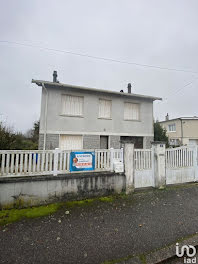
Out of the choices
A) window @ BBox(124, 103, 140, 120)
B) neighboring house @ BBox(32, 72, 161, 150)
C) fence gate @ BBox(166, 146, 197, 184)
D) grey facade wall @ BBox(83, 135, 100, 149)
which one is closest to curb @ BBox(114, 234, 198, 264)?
fence gate @ BBox(166, 146, 197, 184)

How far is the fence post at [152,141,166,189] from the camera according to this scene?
4691 millimetres

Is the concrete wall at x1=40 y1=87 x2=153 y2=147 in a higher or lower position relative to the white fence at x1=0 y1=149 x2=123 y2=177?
higher

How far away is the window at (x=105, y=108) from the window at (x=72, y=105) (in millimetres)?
1450

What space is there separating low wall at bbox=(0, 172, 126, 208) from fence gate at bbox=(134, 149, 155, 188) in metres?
0.62

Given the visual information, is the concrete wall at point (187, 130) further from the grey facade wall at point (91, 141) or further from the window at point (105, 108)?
the grey facade wall at point (91, 141)

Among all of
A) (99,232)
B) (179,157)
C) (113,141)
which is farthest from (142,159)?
(113,141)

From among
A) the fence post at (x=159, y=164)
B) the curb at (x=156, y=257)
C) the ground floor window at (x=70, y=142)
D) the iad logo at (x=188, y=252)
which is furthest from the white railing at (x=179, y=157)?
the ground floor window at (x=70, y=142)

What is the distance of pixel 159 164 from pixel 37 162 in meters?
4.14

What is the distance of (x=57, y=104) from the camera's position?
827 cm

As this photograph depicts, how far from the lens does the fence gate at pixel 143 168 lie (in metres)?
4.61

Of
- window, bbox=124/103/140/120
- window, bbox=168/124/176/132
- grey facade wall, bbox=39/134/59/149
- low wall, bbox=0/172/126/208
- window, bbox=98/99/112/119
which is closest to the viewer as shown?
low wall, bbox=0/172/126/208

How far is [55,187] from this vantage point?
3701 millimetres

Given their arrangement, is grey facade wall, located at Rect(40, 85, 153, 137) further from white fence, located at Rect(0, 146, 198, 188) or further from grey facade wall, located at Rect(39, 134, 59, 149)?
white fence, located at Rect(0, 146, 198, 188)

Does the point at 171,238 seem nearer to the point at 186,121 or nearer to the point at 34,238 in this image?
the point at 34,238
